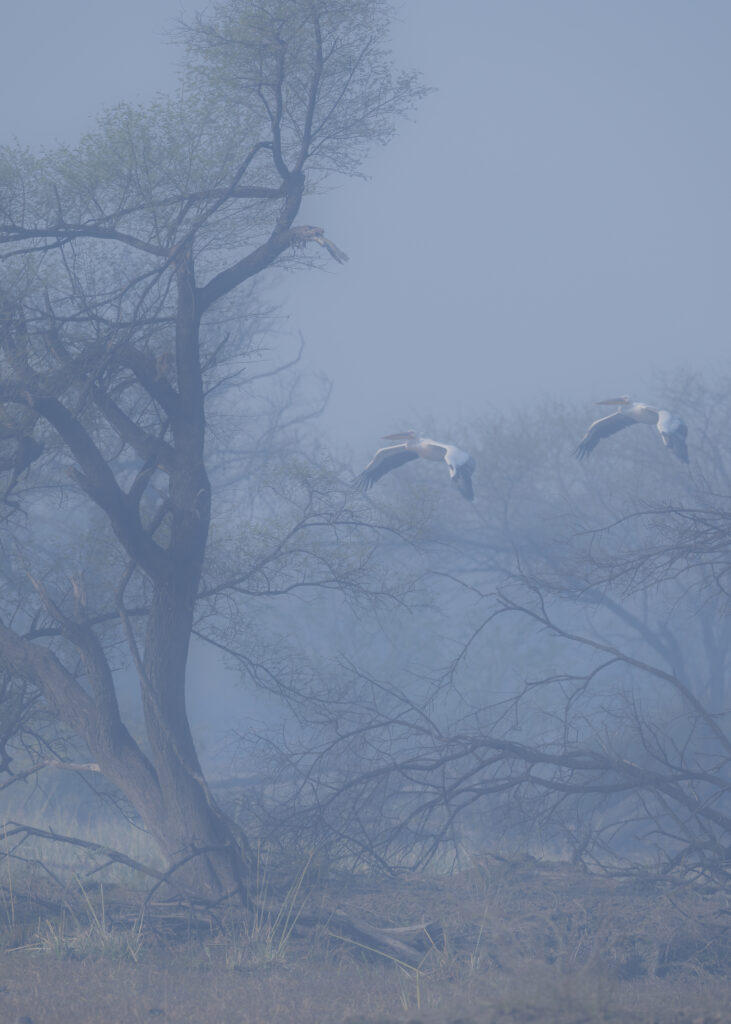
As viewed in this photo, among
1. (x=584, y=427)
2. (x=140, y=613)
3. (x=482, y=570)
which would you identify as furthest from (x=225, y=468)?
(x=140, y=613)

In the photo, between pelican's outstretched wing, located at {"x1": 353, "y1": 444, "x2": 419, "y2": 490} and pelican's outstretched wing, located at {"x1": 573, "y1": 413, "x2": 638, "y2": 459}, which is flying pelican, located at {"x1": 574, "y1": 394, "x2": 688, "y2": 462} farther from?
pelican's outstretched wing, located at {"x1": 353, "y1": 444, "x2": 419, "y2": 490}

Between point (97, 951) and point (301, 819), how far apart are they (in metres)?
2.08

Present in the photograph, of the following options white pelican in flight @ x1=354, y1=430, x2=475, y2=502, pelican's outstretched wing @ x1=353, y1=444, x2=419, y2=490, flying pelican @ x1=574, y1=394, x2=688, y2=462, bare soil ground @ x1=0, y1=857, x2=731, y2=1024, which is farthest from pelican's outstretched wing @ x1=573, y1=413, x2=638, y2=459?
bare soil ground @ x1=0, y1=857, x2=731, y2=1024

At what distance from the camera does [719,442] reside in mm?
17500

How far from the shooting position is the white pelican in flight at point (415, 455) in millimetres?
9648

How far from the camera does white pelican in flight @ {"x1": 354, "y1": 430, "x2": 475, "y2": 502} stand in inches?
380

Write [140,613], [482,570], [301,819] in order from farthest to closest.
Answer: [482,570], [140,613], [301,819]

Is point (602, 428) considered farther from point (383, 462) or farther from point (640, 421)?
point (383, 462)

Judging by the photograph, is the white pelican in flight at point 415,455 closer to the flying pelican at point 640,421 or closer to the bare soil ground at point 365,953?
the flying pelican at point 640,421

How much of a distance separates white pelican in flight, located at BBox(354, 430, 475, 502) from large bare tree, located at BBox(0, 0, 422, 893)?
1.24 m

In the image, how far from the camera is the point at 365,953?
6074 mm

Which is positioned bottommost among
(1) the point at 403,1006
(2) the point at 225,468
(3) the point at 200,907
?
(1) the point at 403,1006

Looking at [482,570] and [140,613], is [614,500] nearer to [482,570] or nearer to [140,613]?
[482,570]

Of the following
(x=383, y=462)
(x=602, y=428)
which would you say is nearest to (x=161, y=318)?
(x=383, y=462)
